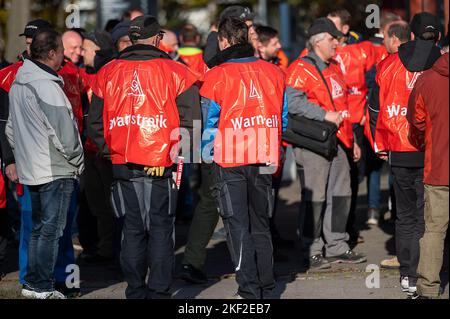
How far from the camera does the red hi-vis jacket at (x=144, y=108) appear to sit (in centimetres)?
715

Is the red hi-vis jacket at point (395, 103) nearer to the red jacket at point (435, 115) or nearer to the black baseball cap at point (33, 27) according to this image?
the red jacket at point (435, 115)

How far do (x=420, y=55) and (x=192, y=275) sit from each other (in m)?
2.60

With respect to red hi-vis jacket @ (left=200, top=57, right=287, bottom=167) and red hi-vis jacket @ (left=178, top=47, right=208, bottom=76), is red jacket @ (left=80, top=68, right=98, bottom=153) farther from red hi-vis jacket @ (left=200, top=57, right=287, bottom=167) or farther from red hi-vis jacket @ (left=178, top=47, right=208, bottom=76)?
red hi-vis jacket @ (left=178, top=47, right=208, bottom=76)

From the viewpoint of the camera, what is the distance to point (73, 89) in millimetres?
8109

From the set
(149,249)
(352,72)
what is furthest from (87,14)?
(149,249)

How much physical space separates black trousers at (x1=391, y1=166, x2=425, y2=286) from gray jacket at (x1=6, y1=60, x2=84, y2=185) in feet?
8.24

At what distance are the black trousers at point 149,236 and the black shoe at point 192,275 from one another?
1.11 m

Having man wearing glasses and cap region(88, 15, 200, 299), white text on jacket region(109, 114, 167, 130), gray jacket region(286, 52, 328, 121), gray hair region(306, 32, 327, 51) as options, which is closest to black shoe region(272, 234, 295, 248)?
gray jacket region(286, 52, 328, 121)

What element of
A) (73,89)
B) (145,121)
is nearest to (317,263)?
(145,121)

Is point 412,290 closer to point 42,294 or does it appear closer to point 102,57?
point 42,294

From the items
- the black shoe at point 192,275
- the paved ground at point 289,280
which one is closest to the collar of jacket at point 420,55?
the paved ground at point 289,280

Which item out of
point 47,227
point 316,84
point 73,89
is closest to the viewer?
point 47,227

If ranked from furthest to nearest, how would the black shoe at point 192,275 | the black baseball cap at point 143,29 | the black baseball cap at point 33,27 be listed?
the black baseball cap at point 33,27 < the black shoe at point 192,275 < the black baseball cap at point 143,29
